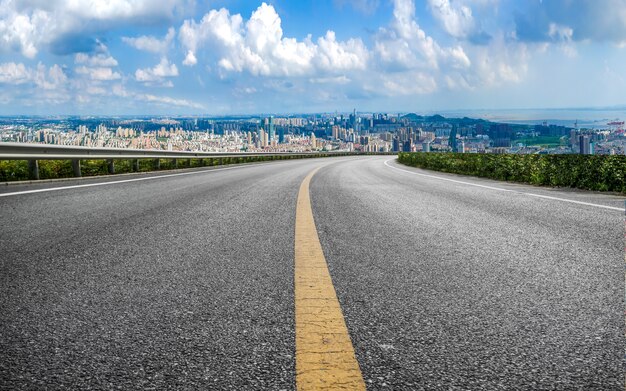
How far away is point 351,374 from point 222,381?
17.9 inches

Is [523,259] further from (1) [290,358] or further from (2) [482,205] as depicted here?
(2) [482,205]

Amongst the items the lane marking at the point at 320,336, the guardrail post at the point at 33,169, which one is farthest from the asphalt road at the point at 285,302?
the guardrail post at the point at 33,169

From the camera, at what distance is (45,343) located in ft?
6.88

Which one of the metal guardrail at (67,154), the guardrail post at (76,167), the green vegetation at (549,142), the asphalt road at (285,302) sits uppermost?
the green vegetation at (549,142)

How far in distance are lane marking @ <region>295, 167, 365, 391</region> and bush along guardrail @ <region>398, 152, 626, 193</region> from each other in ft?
33.3

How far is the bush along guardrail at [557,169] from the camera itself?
37.8 feet

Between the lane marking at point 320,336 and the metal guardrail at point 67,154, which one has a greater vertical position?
the metal guardrail at point 67,154

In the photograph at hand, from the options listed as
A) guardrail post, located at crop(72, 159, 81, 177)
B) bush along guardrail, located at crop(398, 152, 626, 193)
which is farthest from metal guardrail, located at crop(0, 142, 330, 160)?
bush along guardrail, located at crop(398, 152, 626, 193)

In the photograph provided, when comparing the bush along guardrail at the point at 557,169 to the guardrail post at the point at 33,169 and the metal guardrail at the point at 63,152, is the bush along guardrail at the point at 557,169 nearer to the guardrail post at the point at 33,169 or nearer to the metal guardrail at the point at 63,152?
the metal guardrail at the point at 63,152

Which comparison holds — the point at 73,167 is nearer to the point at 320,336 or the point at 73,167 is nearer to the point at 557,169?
the point at 557,169

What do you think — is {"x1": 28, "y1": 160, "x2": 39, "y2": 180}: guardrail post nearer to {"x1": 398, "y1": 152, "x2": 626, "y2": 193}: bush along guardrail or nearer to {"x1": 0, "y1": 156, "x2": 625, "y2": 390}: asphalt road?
{"x1": 0, "y1": 156, "x2": 625, "y2": 390}: asphalt road

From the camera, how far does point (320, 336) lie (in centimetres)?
217

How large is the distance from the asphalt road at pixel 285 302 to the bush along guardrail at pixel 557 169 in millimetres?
7072

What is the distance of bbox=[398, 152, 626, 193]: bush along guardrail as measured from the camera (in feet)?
37.8
